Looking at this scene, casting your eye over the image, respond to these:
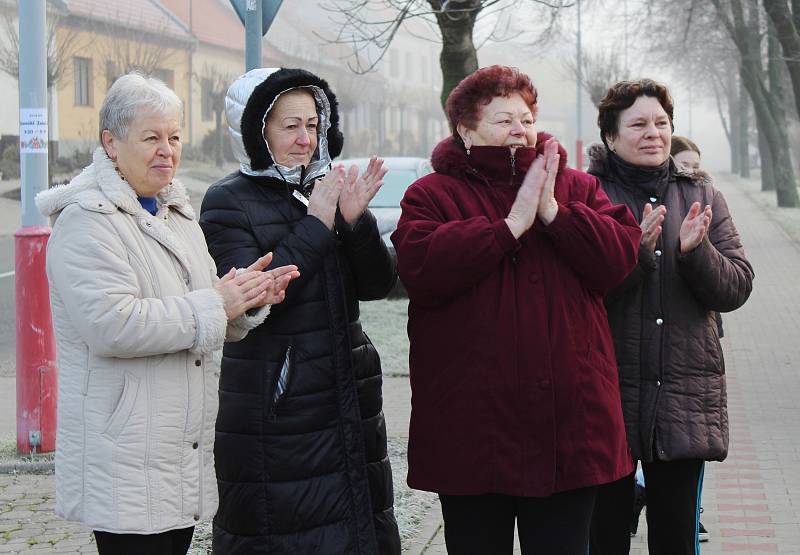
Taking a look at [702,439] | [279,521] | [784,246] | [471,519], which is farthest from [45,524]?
[784,246]

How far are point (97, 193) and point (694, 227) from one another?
1929mm

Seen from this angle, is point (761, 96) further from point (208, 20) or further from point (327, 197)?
point (327, 197)

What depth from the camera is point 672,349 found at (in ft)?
13.5

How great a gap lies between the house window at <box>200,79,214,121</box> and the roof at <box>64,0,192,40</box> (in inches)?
66.9

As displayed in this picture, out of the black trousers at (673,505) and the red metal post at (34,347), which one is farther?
the red metal post at (34,347)

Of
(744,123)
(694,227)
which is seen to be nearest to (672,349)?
(694,227)

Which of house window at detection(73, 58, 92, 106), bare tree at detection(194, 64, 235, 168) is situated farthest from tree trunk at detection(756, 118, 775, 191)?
house window at detection(73, 58, 92, 106)

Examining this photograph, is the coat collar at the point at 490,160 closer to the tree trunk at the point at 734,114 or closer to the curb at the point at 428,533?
the curb at the point at 428,533

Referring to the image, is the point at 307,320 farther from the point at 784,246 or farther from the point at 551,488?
the point at 784,246

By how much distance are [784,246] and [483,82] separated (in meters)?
21.4

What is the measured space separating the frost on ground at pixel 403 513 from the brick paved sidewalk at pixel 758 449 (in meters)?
0.06

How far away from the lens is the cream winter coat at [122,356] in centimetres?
318

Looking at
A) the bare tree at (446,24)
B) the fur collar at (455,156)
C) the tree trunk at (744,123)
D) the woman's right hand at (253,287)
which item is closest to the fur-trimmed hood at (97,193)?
the woman's right hand at (253,287)

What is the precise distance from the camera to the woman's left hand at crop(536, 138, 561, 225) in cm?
349
